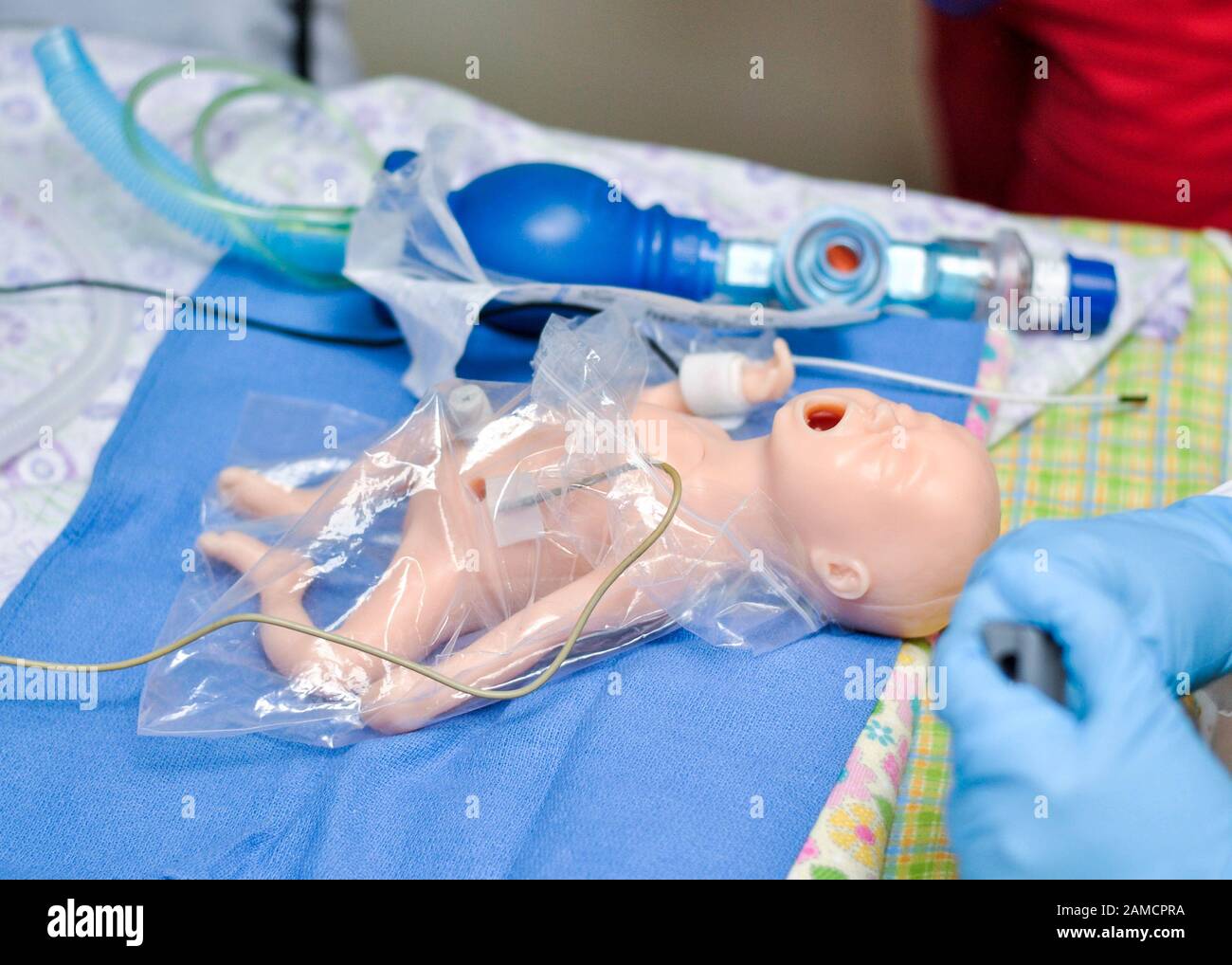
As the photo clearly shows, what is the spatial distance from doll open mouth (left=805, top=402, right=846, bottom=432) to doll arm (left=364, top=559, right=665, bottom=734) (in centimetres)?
21

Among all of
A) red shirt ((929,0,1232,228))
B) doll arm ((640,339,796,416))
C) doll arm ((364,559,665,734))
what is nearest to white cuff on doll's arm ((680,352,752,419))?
doll arm ((640,339,796,416))

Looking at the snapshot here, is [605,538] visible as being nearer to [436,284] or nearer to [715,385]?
[715,385]

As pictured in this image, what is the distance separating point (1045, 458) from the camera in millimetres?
1190

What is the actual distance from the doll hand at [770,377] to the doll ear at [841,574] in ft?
0.65

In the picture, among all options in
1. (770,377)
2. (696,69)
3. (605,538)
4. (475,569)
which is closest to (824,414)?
(770,377)

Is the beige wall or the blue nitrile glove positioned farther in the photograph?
the beige wall

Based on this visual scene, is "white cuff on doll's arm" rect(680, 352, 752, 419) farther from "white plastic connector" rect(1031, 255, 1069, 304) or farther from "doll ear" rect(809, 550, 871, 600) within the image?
"white plastic connector" rect(1031, 255, 1069, 304)

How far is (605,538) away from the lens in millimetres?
964

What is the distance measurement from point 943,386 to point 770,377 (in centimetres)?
21

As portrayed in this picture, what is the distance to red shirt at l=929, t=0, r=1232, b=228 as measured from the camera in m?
1.28
